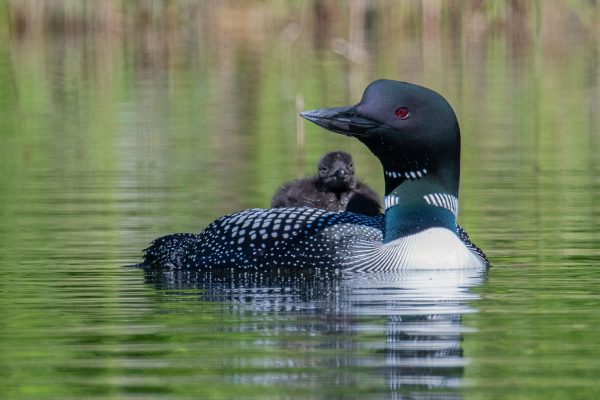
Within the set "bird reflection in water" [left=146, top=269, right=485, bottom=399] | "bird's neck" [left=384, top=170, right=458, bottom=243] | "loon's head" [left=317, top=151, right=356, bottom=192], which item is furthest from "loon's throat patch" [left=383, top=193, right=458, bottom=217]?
"loon's head" [left=317, top=151, right=356, bottom=192]

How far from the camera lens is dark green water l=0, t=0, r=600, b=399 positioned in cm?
572

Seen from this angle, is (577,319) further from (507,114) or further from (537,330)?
(507,114)

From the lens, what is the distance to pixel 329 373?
560 centimetres

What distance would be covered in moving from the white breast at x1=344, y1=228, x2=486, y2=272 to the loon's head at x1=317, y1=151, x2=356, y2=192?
234 centimetres

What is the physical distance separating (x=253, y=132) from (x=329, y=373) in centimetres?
1091

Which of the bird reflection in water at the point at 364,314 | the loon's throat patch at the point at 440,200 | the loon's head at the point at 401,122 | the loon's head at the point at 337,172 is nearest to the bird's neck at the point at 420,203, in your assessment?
the loon's throat patch at the point at 440,200

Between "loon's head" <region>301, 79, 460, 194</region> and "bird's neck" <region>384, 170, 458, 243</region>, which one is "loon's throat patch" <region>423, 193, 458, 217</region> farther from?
"loon's head" <region>301, 79, 460, 194</region>

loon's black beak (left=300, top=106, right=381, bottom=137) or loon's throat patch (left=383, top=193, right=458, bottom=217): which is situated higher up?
loon's black beak (left=300, top=106, right=381, bottom=137)

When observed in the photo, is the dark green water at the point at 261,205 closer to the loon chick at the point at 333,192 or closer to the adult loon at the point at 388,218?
the adult loon at the point at 388,218

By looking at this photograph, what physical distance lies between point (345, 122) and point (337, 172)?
2594 millimetres

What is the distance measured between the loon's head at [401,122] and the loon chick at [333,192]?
249 cm

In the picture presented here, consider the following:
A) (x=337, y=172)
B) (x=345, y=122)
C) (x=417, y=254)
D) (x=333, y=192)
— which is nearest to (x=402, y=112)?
(x=345, y=122)

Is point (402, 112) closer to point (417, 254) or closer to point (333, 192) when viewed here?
point (417, 254)

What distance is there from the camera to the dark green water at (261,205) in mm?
5723
